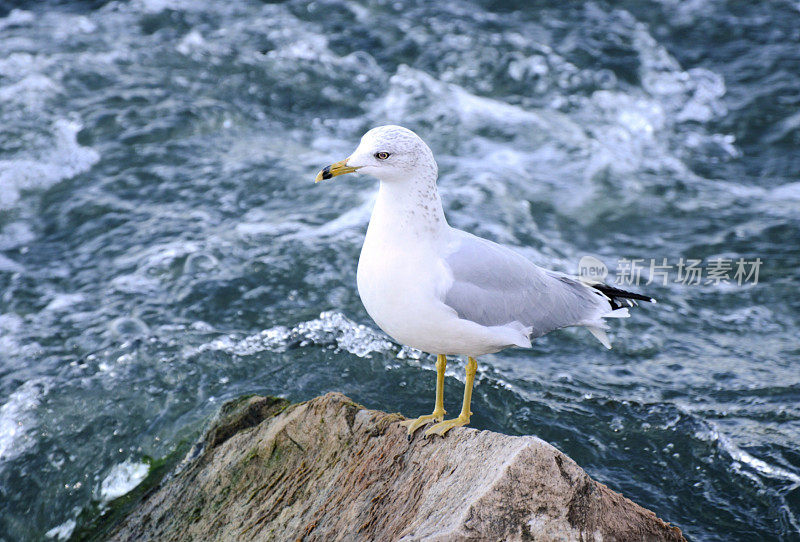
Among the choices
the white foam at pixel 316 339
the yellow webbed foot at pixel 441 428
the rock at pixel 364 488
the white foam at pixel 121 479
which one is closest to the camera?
the rock at pixel 364 488

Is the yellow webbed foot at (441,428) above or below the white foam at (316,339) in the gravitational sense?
above

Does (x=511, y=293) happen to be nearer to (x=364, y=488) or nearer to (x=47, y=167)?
(x=364, y=488)

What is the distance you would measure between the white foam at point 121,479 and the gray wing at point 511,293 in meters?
1.97

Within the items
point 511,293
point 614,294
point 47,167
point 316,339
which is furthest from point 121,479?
point 47,167

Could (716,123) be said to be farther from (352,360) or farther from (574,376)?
(352,360)

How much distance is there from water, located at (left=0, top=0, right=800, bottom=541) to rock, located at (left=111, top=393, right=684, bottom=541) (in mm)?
926

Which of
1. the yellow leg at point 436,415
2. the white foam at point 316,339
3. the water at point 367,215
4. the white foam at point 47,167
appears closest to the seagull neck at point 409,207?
the yellow leg at point 436,415

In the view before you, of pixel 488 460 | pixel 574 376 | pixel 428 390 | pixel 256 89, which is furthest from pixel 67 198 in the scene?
pixel 488 460

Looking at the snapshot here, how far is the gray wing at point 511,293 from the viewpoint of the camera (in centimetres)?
356

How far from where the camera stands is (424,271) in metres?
3.44

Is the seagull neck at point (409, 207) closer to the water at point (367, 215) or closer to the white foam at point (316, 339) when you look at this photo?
the water at point (367, 215)

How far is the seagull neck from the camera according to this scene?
3461 millimetres

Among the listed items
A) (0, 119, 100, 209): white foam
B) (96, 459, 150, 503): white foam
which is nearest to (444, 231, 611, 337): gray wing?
(96, 459, 150, 503): white foam

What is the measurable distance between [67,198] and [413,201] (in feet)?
15.4
